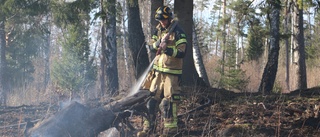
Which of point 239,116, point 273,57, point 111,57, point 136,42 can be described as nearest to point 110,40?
point 111,57

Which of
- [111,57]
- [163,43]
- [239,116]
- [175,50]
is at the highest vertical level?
[111,57]

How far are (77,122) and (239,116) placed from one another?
8.70 feet

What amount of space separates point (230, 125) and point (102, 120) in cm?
186

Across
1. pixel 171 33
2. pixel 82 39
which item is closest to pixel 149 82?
pixel 171 33

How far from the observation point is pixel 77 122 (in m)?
Answer: 5.42

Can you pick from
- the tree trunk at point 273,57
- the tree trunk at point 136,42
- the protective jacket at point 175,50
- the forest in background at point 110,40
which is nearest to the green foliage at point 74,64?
the forest in background at point 110,40

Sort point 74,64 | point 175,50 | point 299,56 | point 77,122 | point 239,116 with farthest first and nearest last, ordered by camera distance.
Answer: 1. point 74,64
2. point 299,56
3. point 239,116
4. point 175,50
5. point 77,122

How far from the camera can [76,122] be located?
5.41m

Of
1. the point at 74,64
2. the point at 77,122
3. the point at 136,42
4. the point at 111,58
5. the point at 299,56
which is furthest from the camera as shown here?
the point at 74,64

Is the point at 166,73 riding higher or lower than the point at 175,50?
lower

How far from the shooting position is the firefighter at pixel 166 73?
19.4 ft

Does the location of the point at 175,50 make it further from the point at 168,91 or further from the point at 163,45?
the point at 168,91

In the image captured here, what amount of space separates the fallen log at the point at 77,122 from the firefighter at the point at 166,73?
20.1 inches

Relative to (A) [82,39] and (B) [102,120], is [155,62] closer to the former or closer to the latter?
(B) [102,120]
